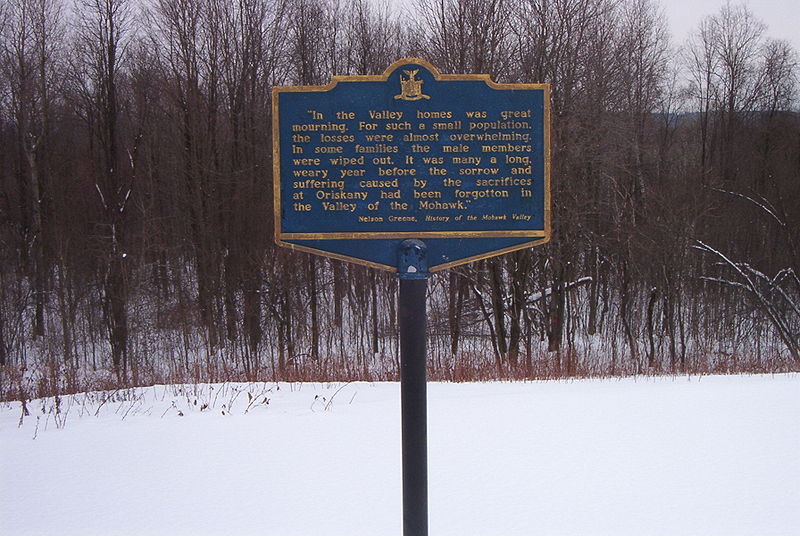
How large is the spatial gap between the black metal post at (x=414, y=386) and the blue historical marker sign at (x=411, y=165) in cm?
10

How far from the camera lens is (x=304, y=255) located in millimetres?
21297

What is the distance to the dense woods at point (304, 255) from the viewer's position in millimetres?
18297

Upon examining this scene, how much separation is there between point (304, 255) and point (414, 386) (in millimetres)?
18131

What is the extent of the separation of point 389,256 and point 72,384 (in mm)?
8106

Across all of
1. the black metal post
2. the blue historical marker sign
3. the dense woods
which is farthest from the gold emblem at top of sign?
the dense woods

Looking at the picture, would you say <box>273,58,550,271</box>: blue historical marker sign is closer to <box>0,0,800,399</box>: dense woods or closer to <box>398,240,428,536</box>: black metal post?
<box>398,240,428,536</box>: black metal post

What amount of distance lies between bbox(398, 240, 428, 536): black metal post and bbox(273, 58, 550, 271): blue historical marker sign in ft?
0.33

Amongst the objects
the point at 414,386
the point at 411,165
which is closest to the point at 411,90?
the point at 411,165

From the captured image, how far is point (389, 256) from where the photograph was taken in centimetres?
350

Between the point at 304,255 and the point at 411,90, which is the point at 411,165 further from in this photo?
the point at 304,255

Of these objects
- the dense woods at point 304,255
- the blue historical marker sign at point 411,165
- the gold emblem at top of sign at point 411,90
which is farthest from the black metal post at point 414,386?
the dense woods at point 304,255

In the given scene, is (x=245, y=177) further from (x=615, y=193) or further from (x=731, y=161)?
(x=731, y=161)

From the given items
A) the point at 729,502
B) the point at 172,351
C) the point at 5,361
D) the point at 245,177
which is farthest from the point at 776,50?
the point at 5,361

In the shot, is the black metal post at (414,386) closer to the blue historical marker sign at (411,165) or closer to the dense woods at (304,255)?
the blue historical marker sign at (411,165)
